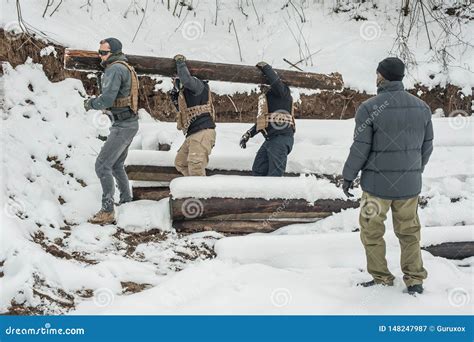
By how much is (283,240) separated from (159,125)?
4090 millimetres

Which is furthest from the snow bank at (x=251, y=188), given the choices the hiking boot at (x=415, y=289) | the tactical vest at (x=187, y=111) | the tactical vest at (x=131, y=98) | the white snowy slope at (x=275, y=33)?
the white snowy slope at (x=275, y=33)

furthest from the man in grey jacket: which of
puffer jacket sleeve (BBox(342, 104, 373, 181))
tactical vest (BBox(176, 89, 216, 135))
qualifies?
puffer jacket sleeve (BBox(342, 104, 373, 181))

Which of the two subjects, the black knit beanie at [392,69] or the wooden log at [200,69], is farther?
the wooden log at [200,69]

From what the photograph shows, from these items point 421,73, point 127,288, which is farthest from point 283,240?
point 421,73

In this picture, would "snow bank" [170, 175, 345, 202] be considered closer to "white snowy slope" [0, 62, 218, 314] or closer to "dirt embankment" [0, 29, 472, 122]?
"white snowy slope" [0, 62, 218, 314]

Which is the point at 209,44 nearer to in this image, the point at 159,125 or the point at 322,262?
the point at 159,125

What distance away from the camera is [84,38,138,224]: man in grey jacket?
19.7ft

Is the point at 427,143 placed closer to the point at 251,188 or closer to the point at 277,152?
the point at 251,188

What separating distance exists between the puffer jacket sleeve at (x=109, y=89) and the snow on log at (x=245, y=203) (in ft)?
3.97

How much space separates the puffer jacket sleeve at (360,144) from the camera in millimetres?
4375

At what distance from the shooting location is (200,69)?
6812 millimetres

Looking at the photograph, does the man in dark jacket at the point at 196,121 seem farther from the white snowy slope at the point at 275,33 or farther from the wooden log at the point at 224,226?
the white snowy slope at the point at 275,33

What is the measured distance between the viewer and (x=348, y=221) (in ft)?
20.5
